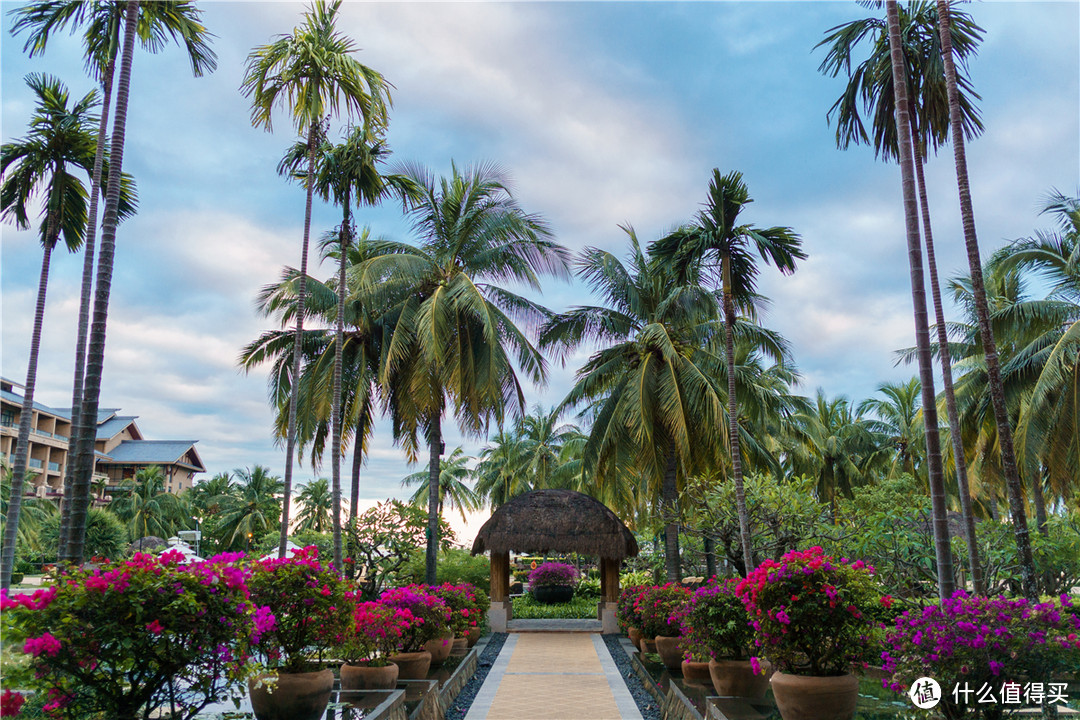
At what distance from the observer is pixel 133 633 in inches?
209

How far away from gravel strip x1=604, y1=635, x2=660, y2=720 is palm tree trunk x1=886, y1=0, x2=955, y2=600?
378 cm

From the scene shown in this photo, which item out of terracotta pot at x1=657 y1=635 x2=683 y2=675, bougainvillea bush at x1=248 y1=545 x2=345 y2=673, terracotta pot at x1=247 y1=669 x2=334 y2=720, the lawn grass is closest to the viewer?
terracotta pot at x1=247 y1=669 x2=334 y2=720

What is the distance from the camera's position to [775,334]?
722 inches

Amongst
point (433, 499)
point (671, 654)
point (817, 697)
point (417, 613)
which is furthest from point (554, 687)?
point (433, 499)

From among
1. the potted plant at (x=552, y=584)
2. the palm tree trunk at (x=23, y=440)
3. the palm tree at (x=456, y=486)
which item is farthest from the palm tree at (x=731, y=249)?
the palm tree at (x=456, y=486)

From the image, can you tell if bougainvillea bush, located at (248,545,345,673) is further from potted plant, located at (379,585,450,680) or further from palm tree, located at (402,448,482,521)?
palm tree, located at (402,448,482,521)

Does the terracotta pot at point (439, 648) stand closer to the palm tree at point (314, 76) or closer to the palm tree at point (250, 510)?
the palm tree at point (314, 76)

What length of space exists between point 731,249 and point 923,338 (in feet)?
19.4

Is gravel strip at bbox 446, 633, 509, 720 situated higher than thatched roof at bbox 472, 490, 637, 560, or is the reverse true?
thatched roof at bbox 472, 490, 637, 560

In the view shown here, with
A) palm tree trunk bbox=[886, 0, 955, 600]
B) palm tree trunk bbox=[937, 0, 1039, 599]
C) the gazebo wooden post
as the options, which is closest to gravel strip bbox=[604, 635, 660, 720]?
the gazebo wooden post

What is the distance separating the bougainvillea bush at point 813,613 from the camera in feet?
23.3

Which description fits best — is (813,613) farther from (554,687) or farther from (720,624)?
(554,687)

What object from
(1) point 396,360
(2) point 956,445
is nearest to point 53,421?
(1) point 396,360

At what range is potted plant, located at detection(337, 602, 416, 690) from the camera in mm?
8844
